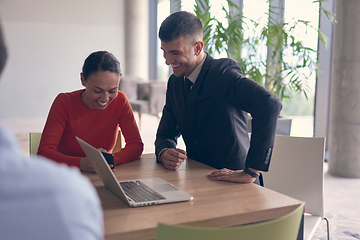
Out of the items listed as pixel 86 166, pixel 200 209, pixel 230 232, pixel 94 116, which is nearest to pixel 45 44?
pixel 94 116

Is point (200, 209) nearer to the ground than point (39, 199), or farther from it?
nearer to the ground

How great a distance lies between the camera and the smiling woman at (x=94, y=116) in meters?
1.77

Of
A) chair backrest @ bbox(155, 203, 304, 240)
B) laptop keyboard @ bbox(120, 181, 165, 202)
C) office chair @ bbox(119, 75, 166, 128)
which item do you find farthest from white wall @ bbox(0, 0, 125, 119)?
chair backrest @ bbox(155, 203, 304, 240)

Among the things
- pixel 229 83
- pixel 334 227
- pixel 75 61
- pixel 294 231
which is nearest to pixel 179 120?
pixel 229 83

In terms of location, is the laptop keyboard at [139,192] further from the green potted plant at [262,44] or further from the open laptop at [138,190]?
Answer: the green potted plant at [262,44]

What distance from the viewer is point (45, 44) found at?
8938mm

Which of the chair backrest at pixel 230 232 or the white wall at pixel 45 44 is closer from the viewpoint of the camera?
the chair backrest at pixel 230 232

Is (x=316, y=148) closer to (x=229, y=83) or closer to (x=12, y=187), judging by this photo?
(x=229, y=83)

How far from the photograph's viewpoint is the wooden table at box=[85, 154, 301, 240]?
99 cm

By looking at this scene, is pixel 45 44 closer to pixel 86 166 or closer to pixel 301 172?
pixel 86 166

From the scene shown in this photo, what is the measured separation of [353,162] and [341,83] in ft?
2.95

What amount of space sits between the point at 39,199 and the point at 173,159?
111cm

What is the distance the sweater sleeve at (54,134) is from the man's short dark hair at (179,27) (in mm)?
630

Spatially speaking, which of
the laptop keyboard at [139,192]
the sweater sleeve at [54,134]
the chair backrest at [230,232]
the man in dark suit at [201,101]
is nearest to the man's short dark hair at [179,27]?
the man in dark suit at [201,101]
